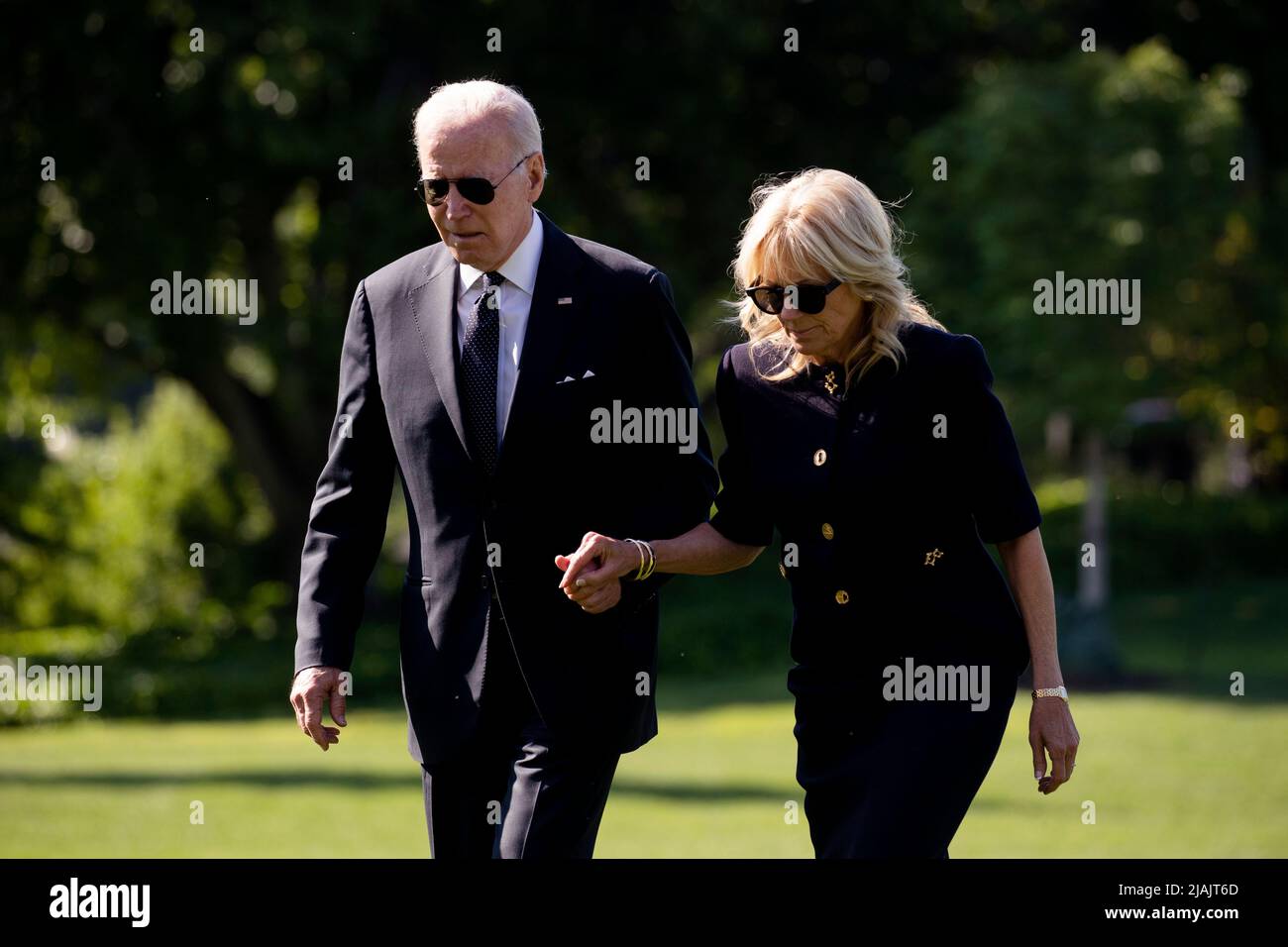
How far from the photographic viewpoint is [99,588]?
29.9 metres

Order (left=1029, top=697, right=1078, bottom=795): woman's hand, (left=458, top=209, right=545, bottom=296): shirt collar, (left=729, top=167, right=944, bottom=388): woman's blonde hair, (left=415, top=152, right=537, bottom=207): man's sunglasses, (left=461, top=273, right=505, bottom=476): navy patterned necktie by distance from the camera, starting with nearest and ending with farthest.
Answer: (left=729, top=167, right=944, bottom=388): woman's blonde hair, (left=1029, top=697, right=1078, bottom=795): woman's hand, (left=415, top=152, right=537, bottom=207): man's sunglasses, (left=461, top=273, right=505, bottom=476): navy patterned necktie, (left=458, top=209, right=545, bottom=296): shirt collar

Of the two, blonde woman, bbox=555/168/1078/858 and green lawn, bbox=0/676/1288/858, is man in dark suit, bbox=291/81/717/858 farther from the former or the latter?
green lawn, bbox=0/676/1288/858

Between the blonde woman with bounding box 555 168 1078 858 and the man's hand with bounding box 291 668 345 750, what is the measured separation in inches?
27.0

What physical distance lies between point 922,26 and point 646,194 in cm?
404

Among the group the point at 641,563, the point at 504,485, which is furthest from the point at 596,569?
the point at 504,485

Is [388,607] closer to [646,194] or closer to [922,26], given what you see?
[646,194]

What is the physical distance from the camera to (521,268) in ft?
14.9

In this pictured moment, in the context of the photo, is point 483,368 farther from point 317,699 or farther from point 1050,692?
point 1050,692

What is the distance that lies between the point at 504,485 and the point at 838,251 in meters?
0.99

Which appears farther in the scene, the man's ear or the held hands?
the man's ear

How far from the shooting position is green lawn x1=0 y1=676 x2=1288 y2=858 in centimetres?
1291

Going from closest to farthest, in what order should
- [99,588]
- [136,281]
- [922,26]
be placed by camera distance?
[136,281], [922,26], [99,588]

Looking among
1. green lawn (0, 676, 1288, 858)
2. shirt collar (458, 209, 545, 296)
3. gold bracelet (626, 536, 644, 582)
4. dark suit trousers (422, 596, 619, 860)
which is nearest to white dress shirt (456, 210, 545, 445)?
shirt collar (458, 209, 545, 296)

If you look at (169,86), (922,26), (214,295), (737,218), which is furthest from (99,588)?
(922,26)
